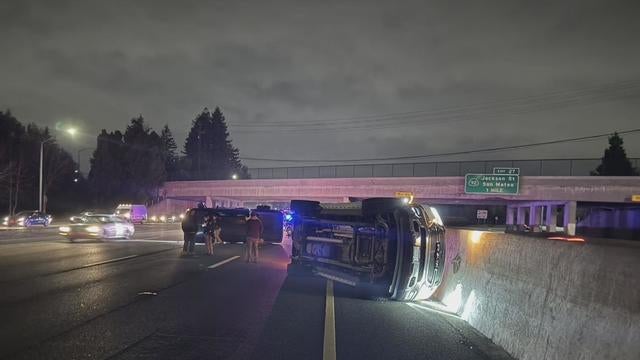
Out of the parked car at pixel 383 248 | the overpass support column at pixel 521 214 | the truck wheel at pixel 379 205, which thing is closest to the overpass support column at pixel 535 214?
the overpass support column at pixel 521 214

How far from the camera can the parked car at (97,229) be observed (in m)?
25.3

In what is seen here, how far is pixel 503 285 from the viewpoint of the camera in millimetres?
7672

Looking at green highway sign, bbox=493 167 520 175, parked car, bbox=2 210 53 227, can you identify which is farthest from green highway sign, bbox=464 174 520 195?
parked car, bbox=2 210 53 227

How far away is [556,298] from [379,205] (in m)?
5.80

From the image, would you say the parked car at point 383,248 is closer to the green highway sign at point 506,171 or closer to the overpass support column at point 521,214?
the green highway sign at point 506,171

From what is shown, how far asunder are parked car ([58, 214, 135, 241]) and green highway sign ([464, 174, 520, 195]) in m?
29.9

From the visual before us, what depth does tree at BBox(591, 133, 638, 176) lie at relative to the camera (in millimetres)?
85188

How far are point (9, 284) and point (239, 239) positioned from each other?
15.8 m

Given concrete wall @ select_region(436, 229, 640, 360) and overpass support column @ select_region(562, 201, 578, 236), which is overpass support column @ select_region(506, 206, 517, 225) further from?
concrete wall @ select_region(436, 229, 640, 360)

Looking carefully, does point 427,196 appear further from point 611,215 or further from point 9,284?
point 9,284

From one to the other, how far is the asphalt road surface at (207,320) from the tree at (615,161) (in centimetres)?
8327

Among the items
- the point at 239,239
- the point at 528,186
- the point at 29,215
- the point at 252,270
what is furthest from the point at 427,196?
the point at 252,270

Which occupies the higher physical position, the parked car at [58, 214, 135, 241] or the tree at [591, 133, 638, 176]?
the tree at [591, 133, 638, 176]

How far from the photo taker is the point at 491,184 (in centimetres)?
4806
